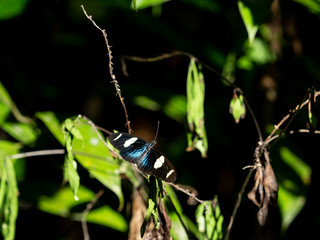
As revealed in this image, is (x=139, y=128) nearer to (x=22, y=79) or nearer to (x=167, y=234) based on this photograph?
(x=22, y=79)

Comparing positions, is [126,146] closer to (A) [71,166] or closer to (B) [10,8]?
(A) [71,166]

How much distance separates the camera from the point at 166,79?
182 centimetres

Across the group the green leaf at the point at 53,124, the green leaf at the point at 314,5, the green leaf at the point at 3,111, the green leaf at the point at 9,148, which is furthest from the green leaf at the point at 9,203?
the green leaf at the point at 314,5

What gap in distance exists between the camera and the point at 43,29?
1.91 m

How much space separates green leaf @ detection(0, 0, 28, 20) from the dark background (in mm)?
143

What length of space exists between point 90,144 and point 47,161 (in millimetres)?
527

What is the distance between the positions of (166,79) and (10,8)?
748 millimetres

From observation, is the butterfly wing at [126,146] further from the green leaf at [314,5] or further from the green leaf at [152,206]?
the green leaf at [314,5]

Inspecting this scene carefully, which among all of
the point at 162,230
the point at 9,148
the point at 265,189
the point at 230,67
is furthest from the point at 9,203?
the point at 230,67

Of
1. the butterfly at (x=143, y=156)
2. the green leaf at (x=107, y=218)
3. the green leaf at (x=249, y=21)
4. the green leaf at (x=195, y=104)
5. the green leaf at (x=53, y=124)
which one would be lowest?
the green leaf at (x=107, y=218)

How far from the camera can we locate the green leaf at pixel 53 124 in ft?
3.86


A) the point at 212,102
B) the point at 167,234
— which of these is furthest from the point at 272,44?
the point at 167,234

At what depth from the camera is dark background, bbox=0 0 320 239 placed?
1.49 m

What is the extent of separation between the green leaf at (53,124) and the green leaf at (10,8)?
50cm
